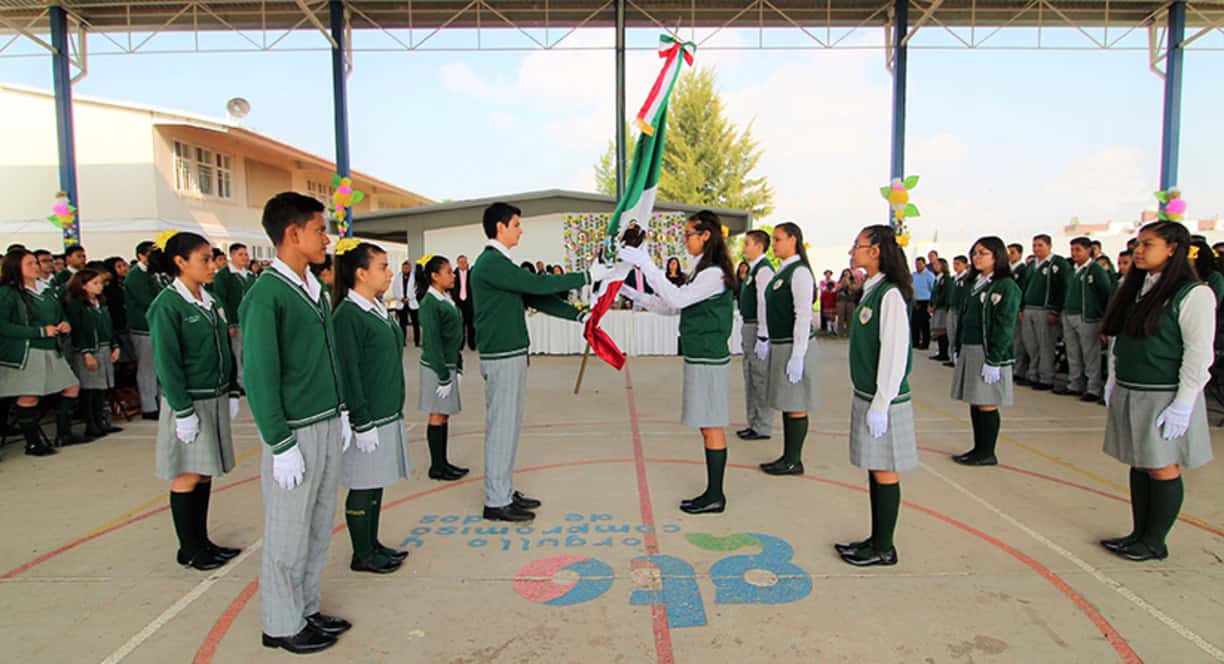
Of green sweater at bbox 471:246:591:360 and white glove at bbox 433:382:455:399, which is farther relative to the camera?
white glove at bbox 433:382:455:399

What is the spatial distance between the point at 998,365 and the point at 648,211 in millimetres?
3031

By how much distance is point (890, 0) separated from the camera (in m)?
14.8

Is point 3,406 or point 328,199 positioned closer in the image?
point 3,406

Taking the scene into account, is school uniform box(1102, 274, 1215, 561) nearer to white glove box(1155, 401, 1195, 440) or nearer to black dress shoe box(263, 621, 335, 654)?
white glove box(1155, 401, 1195, 440)

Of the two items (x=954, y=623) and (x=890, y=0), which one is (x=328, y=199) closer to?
(x=890, y=0)

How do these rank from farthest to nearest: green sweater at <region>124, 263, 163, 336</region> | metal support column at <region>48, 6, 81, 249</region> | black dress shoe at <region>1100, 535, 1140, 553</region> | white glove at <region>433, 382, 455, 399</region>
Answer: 1. metal support column at <region>48, 6, 81, 249</region>
2. green sweater at <region>124, 263, 163, 336</region>
3. white glove at <region>433, 382, 455, 399</region>
4. black dress shoe at <region>1100, 535, 1140, 553</region>

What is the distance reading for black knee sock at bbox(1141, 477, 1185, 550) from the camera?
356 cm

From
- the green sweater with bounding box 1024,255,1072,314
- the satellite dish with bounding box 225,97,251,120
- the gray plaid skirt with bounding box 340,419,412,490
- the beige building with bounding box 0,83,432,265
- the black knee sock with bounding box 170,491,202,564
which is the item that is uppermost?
the satellite dish with bounding box 225,97,251,120

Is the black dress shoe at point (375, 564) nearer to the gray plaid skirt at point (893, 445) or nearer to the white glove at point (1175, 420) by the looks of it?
the gray plaid skirt at point (893, 445)

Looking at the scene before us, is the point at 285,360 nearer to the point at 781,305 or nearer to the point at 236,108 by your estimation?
the point at 781,305

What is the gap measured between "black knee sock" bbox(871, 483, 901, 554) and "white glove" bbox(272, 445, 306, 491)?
2781 millimetres

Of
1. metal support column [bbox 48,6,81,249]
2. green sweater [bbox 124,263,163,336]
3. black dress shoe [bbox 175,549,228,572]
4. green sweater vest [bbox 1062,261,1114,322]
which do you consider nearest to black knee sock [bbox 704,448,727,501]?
black dress shoe [bbox 175,549,228,572]

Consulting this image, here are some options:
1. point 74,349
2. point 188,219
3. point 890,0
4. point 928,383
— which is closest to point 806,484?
point 928,383

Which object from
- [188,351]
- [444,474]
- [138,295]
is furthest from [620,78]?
[188,351]
